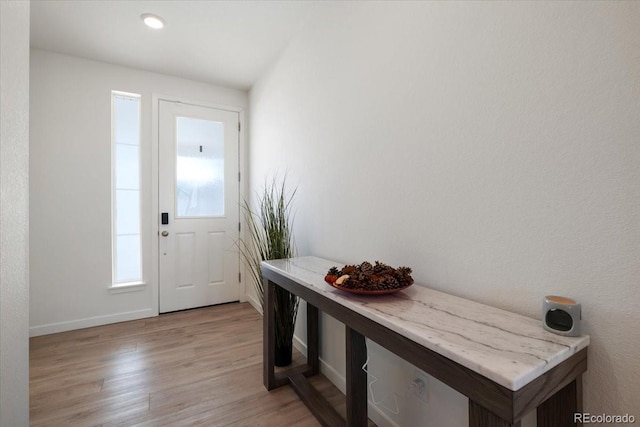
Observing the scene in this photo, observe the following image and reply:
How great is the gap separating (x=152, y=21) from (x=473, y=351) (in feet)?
9.32

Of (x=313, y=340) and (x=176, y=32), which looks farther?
(x=176, y=32)

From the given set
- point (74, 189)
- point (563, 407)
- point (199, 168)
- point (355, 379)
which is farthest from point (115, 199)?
point (563, 407)

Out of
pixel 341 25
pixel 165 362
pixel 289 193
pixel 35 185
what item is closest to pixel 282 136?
pixel 289 193

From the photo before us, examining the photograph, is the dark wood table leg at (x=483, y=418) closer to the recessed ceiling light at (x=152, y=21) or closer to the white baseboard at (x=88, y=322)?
the recessed ceiling light at (x=152, y=21)

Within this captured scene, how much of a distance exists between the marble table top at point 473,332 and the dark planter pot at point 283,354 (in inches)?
41.5

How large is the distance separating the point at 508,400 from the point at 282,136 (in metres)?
2.36

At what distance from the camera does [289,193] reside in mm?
2428

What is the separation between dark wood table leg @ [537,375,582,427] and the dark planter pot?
1.54 meters

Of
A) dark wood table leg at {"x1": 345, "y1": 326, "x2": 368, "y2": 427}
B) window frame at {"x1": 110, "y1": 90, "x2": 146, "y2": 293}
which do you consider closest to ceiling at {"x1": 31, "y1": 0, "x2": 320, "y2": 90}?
window frame at {"x1": 110, "y1": 90, "x2": 146, "y2": 293}

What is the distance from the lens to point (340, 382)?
178 cm

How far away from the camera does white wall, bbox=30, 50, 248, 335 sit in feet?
8.38

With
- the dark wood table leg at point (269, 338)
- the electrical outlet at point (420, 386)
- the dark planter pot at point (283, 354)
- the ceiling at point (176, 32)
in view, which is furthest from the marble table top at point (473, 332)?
the ceiling at point (176, 32)

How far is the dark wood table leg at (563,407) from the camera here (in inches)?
30.9

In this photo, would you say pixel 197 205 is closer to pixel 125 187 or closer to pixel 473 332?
pixel 125 187
